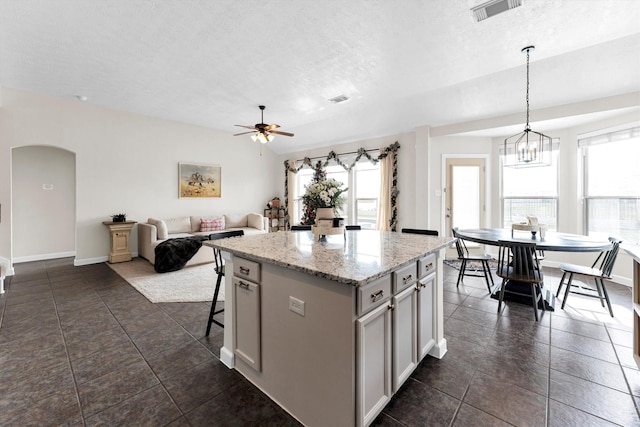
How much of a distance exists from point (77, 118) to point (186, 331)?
5069mm

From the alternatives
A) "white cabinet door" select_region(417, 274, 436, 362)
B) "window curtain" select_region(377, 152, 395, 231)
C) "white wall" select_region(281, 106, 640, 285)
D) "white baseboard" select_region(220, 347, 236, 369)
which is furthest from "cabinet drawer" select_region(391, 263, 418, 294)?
"window curtain" select_region(377, 152, 395, 231)

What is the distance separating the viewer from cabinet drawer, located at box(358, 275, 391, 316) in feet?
4.41

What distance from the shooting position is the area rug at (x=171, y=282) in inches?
138

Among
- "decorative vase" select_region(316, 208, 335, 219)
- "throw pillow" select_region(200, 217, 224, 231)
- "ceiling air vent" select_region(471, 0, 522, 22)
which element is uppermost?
"ceiling air vent" select_region(471, 0, 522, 22)

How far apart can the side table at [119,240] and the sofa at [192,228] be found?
240 mm

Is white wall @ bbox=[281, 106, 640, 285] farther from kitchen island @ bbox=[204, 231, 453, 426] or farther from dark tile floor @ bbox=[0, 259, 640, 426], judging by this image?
kitchen island @ bbox=[204, 231, 453, 426]

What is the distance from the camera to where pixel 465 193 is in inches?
227

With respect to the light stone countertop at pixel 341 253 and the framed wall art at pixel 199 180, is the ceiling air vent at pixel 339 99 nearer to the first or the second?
→ the light stone countertop at pixel 341 253

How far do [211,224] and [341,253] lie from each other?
5566 mm

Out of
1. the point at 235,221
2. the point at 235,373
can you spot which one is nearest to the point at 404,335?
the point at 235,373

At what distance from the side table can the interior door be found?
21.7 feet

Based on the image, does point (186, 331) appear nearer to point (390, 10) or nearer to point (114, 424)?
point (114, 424)

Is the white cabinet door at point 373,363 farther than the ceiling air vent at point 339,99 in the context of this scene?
No

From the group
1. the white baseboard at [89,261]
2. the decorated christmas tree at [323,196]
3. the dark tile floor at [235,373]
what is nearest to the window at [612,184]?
the dark tile floor at [235,373]
